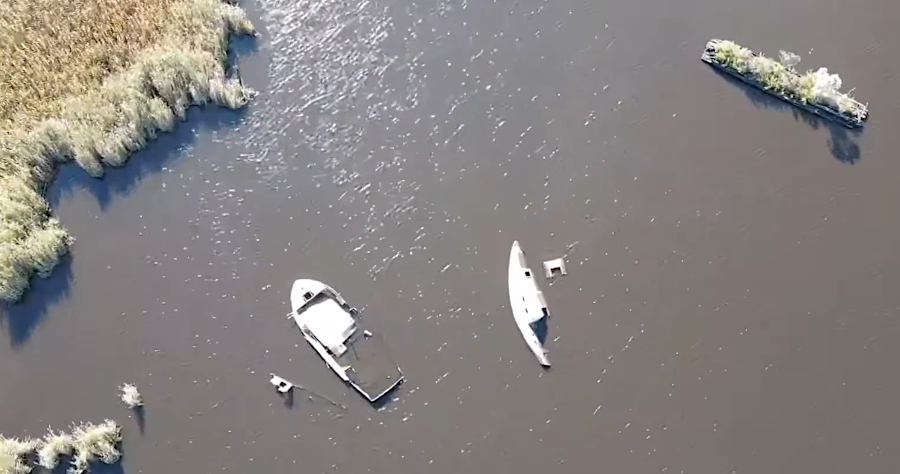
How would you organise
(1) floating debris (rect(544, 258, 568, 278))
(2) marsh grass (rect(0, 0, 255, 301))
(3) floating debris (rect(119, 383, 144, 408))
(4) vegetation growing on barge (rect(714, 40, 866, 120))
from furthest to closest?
(4) vegetation growing on barge (rect(714, 40, 866, 120)) < (1) floating debris (rect(544, 258, 568, 278)) < (2) marsh grass (rect(0, 0, 255, 301)) < (3) floating debris (rect(119, 383, 144, 408))

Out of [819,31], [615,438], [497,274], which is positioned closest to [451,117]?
[497,274]

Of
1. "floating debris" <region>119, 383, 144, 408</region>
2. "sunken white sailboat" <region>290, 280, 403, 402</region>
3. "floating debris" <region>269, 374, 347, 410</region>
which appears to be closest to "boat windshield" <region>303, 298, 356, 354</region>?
"sunken white sailboat" <region>290, 280, 403, 402</region>

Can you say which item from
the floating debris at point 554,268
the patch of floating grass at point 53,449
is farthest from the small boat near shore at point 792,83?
the patch of floating grass at point 53,449

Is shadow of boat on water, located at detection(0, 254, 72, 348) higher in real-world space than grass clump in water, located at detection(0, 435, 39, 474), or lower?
higher

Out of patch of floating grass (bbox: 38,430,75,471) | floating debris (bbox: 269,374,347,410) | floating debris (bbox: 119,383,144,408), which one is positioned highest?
floating debris (bbox: 119,383,144,408)

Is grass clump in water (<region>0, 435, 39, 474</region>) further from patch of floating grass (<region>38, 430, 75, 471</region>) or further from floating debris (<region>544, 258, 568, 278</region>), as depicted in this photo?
floating debris (<region>544, 258, 568, 278</region>)

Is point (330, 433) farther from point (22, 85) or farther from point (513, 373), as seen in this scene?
point (22, 85)
